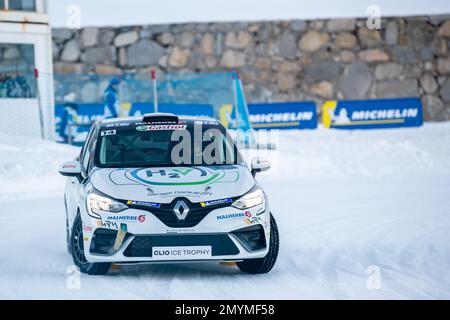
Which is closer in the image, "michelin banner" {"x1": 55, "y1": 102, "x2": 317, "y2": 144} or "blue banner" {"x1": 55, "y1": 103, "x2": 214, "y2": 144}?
"blue banner" {"x1": 55, "y1": 103, "x2": 214, "y2": 144}

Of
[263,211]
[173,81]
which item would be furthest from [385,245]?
[173,81]

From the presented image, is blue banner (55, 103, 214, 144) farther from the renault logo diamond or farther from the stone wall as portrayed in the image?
the renault logo diamond

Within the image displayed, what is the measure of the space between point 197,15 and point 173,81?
13.6 ft

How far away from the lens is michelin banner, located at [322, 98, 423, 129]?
25.7m

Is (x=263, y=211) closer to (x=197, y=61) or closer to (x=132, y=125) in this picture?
(x=132, y=125)

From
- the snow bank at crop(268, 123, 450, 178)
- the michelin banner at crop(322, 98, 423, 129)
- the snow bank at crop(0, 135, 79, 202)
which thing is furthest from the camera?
the michelin banner at crop(322, 98, 423, 129)

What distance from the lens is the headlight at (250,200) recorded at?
911 cm

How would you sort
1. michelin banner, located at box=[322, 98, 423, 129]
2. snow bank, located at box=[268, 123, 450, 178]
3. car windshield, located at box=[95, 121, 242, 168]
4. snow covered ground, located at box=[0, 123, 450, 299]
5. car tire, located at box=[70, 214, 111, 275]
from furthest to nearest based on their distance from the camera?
1. michelin banner, located at box=[322, 98, 423, 129]
2. snow bank, located at box=[268, 123, 450, 178]
3. car windshield, located at box=[95, 121, 242, 168]
4. car tire, located at box=[70, 214, 111, 275]
5. snow covered ground, located at box=[0, 123, 450, 299]

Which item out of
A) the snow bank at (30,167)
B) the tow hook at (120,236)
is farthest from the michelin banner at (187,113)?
the tow hook at (120,236)

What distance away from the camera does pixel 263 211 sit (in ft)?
30.3

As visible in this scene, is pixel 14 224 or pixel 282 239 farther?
pixel 14 224

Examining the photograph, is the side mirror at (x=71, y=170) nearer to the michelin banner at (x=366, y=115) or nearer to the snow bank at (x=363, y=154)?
the snow bank at (x=363, y=154)

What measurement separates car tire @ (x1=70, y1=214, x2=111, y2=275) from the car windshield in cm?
78

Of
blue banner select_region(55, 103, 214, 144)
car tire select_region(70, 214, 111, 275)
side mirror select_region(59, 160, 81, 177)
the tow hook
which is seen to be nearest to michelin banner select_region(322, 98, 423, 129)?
blue banner select_region(55, 103, 214, 144)
